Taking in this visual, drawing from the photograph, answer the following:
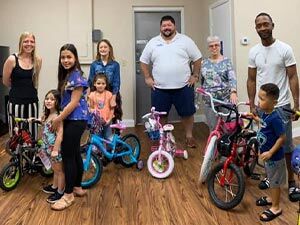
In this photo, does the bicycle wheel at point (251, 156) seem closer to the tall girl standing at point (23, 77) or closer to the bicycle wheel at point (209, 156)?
the bicycle wheel at point (209, 156)

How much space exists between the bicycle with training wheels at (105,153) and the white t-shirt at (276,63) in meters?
1.46

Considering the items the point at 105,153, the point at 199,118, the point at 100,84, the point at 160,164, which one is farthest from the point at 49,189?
the point at 199,118

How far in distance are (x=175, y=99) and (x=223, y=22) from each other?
163 cm

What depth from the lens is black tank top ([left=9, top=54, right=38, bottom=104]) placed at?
3123 millimetres

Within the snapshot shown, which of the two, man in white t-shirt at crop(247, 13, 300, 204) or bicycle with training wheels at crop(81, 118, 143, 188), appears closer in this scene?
man in white t-shirt at crop(247, 13, 300, 204)

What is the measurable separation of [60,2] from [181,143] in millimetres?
3264

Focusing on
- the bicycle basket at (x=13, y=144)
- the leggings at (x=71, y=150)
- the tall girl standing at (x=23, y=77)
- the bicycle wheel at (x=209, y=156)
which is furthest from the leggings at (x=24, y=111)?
the bicycle wheel at (x=209, y=156)

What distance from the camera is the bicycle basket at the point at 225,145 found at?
2.70 m

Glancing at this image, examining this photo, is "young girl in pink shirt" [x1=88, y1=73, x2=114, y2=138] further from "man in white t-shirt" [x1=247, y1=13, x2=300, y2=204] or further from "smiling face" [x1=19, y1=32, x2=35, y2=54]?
"man in white t-shirt" [x1=247, y1=13, x2=300, y2=204]

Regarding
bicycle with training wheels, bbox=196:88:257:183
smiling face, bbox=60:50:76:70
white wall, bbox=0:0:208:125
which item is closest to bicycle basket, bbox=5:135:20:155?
smiling face, bbox=60:50:76:70

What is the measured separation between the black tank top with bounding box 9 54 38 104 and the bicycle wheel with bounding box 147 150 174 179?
1.25 m

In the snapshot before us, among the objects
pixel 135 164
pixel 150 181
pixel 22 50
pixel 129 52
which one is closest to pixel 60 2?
pixel 129 52

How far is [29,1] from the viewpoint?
598 centimetres

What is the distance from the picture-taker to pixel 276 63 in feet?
8.72
